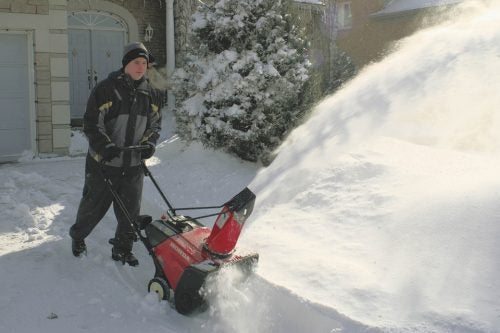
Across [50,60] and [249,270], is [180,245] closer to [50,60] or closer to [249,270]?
[249,270]

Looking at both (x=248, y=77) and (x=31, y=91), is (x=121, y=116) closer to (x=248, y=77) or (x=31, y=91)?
(x=248, y=77)

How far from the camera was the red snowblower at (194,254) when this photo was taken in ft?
11.6

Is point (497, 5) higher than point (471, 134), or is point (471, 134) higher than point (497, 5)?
point (497, 5)

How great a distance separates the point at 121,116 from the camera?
442cm

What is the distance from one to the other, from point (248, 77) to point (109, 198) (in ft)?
11.2

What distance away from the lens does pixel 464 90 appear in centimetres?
557

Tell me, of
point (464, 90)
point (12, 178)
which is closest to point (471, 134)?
point (464, 90)

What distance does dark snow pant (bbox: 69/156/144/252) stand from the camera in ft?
14.9

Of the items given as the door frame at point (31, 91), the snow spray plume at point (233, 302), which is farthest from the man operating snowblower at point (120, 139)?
the door frame at point (31, 91)

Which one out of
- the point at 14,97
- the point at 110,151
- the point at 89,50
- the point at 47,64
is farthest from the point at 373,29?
the point at 110,151

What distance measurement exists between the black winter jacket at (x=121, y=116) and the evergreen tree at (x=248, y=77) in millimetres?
2961

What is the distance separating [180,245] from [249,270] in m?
0.53

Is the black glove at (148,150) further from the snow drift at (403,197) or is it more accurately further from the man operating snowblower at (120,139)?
the snow drift at (403,197)

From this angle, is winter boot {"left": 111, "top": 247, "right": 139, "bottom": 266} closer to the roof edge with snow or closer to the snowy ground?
the snowy ground
